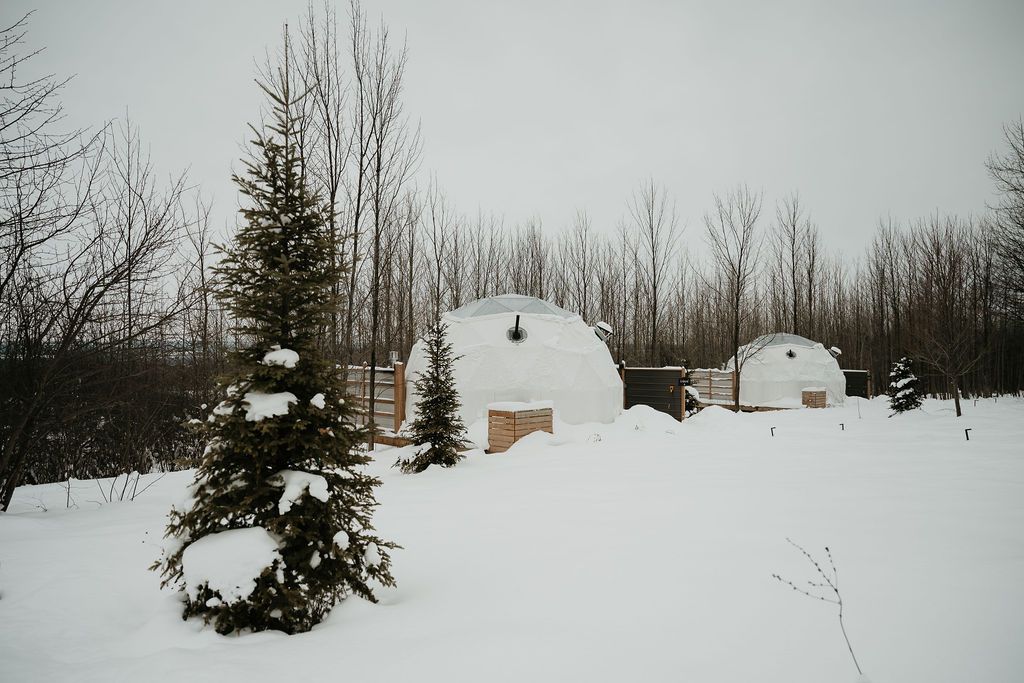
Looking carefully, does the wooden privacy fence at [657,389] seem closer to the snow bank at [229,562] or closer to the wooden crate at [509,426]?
the wooden crate at [509,426]

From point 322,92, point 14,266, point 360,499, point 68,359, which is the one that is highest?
point 322,92

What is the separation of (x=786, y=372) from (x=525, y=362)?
54.9ft

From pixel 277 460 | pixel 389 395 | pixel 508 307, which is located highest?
pixel 508 307

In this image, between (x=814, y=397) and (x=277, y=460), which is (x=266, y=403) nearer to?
(x=277, y=460)

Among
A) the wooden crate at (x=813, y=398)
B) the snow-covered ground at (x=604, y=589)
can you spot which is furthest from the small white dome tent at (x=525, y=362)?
the wooden crate at (x=813, y=398)

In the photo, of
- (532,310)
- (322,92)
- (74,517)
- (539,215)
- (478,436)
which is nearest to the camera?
(74,517)

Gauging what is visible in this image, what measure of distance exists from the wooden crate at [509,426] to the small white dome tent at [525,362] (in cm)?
172

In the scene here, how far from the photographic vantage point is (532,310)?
46.4ft

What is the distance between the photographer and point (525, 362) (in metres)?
12.9

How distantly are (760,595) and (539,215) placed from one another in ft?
76.3

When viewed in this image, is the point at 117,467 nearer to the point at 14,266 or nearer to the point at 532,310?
the point at 14,266

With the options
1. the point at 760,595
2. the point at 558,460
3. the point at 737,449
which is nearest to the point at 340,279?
the point at 760,595

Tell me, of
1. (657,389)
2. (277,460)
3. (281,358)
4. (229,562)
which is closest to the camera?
(229,562)

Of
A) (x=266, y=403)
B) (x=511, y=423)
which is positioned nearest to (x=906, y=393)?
(x=511, y=423)
